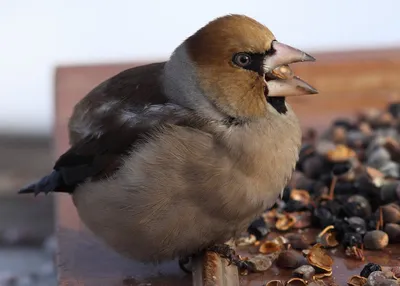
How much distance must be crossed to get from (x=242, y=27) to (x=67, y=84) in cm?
158

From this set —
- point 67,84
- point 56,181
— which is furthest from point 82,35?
point 56,181

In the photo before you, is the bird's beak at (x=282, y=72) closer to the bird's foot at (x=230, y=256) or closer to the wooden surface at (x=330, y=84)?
the bird's foot at (x=230, y=256)

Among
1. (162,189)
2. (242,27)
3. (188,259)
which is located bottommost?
(188,259)

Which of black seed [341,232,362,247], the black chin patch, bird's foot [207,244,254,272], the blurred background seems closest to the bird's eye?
the black chin patch

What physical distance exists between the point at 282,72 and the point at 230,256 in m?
0.57

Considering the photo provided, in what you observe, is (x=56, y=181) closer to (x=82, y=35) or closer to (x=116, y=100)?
(x=116, y=100)

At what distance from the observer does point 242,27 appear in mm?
3080

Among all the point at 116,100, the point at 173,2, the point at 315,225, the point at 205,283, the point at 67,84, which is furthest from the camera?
the point at 173,2

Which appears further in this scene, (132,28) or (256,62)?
(132,28)

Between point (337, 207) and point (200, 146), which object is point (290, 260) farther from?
point (200, 146)

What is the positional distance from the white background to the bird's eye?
11.4 ft

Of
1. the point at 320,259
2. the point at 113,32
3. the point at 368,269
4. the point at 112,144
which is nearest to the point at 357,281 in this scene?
the point at 368,269

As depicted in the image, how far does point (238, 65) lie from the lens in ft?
10.2

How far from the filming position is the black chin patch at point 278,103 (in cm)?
319
